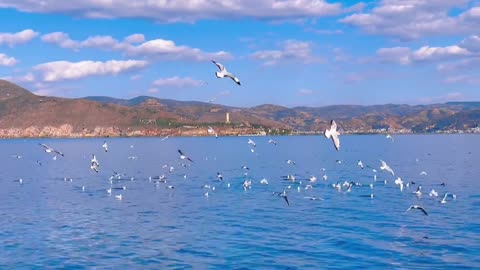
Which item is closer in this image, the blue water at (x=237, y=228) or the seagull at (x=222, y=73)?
the seagull at (x=222, y=73)

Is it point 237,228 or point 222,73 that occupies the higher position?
point 222,73

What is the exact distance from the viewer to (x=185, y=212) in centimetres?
5022

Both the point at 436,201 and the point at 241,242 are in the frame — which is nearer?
the point at 241,242

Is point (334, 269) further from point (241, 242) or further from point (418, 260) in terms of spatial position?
point (241, 242)

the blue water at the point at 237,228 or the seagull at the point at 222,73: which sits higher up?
the seagull at the point at 222,73

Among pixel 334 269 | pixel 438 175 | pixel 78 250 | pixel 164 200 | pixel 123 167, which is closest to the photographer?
pixel 334 269

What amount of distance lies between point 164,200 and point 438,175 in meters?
44.8

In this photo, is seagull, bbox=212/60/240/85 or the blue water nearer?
seagull, bbox=212/60/240/85

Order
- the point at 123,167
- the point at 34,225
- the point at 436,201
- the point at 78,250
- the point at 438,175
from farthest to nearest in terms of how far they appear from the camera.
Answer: the point at 123,167, the point at 438,175, the point at 436,201, the point at 34,225, the point at 78,250

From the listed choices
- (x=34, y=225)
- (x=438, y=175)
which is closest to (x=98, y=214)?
(x=34, y=225)

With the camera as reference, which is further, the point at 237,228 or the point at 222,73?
the point at 237,228

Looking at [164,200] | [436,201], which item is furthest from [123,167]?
[436,201]

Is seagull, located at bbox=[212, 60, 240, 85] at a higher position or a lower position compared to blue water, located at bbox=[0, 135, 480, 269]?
higher

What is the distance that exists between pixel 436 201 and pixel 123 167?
69.7 m
